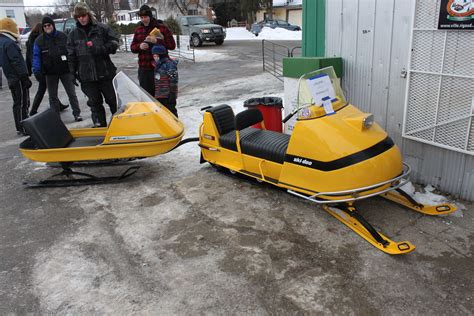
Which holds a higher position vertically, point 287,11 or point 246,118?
point 287,11

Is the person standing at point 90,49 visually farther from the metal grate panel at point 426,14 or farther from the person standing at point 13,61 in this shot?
the metal grate panel at point 426,14

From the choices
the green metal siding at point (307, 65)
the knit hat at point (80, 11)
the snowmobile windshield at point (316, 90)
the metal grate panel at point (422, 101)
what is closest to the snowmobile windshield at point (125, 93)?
the knit hat at point (80, 11)

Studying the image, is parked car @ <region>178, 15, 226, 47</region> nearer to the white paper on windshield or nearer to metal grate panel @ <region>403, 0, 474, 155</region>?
metal grate panel @ <region>403, 0, 474, 155</region>

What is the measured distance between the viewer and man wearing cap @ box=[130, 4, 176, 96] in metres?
6.10

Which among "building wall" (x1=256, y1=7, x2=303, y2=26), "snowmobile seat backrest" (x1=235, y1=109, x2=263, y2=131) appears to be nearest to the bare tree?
"building wall" (x1=256, y1=7, x2=303, y2=26)

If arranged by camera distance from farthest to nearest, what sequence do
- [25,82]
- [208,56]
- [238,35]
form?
1. [238,35]
2. [208,56]
3. [25,82]

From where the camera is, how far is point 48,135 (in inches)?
192

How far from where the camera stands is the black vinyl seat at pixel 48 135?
473 centimetres

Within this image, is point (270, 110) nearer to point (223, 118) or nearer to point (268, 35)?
point (223, 118)

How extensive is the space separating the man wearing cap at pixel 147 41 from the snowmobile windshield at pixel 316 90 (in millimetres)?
3053

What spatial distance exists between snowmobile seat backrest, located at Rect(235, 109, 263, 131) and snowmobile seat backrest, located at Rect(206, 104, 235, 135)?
17.5 inches

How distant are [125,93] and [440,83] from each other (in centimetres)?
350

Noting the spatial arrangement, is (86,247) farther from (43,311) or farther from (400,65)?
(400,65)

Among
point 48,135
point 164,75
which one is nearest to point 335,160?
point 48,135
